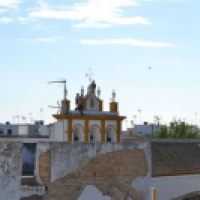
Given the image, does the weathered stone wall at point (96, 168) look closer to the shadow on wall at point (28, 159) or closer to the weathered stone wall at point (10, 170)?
the weathered stone wall at point (10, 170)

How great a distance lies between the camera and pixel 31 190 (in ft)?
50.7

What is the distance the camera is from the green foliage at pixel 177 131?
34.2 meters

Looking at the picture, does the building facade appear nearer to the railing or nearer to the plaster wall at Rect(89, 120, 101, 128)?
the plaster wall at Rect(89, 120, 101, 128)

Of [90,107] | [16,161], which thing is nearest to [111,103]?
[90,107]

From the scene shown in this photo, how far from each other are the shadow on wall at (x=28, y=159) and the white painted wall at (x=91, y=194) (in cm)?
265

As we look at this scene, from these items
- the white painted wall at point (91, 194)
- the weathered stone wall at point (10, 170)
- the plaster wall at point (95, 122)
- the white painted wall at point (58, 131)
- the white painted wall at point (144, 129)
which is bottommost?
the white painted wall at point (91, 194)

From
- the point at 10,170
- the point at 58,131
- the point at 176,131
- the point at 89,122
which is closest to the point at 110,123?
the point at 89,122

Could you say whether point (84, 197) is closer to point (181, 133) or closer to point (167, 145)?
point (167, 145)

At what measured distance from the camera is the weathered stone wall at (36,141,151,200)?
52.2ft

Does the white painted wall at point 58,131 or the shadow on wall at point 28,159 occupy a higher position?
the white painted wall at point 58,131

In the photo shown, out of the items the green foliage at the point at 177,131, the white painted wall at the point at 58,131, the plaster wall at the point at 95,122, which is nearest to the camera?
the white painted wall at the point at 58,131

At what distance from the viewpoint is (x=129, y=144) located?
693 inches

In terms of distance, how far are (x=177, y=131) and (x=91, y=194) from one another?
19285 mm

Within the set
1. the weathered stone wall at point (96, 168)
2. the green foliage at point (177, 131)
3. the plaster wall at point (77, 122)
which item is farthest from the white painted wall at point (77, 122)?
the green foliage at point (177, 131)
